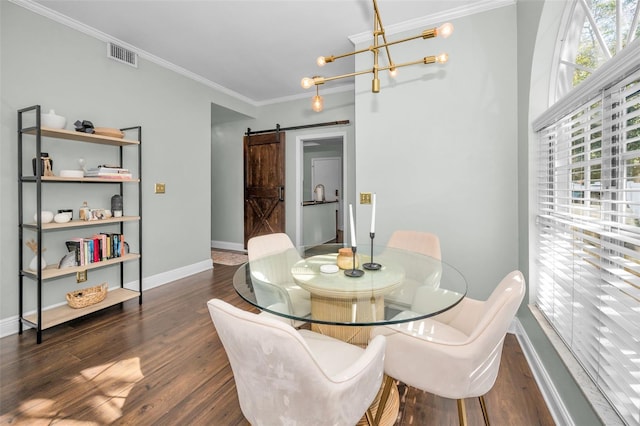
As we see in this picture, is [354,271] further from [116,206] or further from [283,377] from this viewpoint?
[116,206]

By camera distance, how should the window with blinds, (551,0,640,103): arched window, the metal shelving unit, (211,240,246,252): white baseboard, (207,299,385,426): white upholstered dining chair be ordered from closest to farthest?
(207,299,385,426): white upholstered dining chair
the window with blinds
(551,0,640,103): arched window
the metal shelving unit
(211,240,246,252): white baseboard

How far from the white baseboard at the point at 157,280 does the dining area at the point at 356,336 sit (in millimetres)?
2143

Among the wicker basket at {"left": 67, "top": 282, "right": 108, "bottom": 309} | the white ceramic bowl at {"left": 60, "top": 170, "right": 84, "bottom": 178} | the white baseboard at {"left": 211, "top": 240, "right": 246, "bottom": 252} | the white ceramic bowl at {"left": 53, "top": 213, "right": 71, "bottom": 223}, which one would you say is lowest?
the wicker basket at {"left": 67, "top": 282, "right": 108, "bottom": 309}

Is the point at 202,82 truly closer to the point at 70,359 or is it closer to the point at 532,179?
the point at 70,359

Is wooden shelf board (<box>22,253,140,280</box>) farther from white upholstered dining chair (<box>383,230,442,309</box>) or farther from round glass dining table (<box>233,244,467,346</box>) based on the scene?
white upholstered dining chair (<box>383,230,442,309</box>)

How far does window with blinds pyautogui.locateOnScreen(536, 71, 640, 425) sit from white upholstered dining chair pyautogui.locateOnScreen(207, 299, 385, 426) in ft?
2.84

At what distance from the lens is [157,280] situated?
3602 mm

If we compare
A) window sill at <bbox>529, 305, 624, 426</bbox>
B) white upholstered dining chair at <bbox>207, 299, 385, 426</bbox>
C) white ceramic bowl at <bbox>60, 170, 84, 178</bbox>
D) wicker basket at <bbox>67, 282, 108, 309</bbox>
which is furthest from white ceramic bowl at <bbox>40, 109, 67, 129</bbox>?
window sill at <bbox>529, 305, 624, 426</bbox>

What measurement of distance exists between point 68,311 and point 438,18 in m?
4.17

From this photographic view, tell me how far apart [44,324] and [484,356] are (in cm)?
305

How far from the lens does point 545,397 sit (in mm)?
1617

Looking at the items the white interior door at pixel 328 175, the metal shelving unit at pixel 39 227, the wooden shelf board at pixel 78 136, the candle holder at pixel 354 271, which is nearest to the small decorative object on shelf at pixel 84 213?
the metal shelving unit at pixel 39 227

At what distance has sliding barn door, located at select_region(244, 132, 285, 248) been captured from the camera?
5125 mm

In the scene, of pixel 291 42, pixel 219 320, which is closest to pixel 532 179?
pixel 219 320
